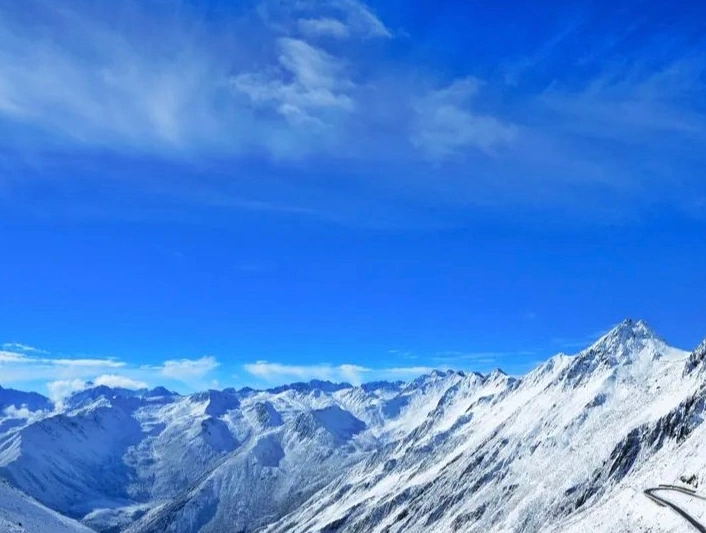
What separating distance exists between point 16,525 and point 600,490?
132158 millimetres

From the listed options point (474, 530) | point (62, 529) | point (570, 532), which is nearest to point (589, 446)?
point (474, 530)

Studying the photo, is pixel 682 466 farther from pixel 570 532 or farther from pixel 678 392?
pixel 678 392

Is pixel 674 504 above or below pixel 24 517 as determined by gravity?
below

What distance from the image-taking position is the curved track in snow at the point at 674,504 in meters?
72.3

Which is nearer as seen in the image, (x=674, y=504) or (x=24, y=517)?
(x=674, y=504)

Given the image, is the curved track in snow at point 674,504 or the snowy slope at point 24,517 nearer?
the curved track in snow at point 674,504

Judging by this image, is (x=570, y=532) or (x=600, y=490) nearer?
(x=570, y=532)

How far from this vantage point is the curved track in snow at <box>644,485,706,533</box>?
72.3 m

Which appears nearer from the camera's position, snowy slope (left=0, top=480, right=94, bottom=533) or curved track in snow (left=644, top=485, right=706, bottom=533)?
curved track in snow (left=644, top=485, right=706, bottom=533)

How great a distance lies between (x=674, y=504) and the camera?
84188 mm

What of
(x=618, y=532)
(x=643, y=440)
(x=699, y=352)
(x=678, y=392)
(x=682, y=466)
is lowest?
(x=618, y=532)

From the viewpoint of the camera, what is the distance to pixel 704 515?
246ft

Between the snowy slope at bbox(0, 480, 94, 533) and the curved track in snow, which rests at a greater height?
the snowy slope at bbox(0, 480, 94, 533)

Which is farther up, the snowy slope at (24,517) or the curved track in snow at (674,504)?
the snowy slope at (24,517)
